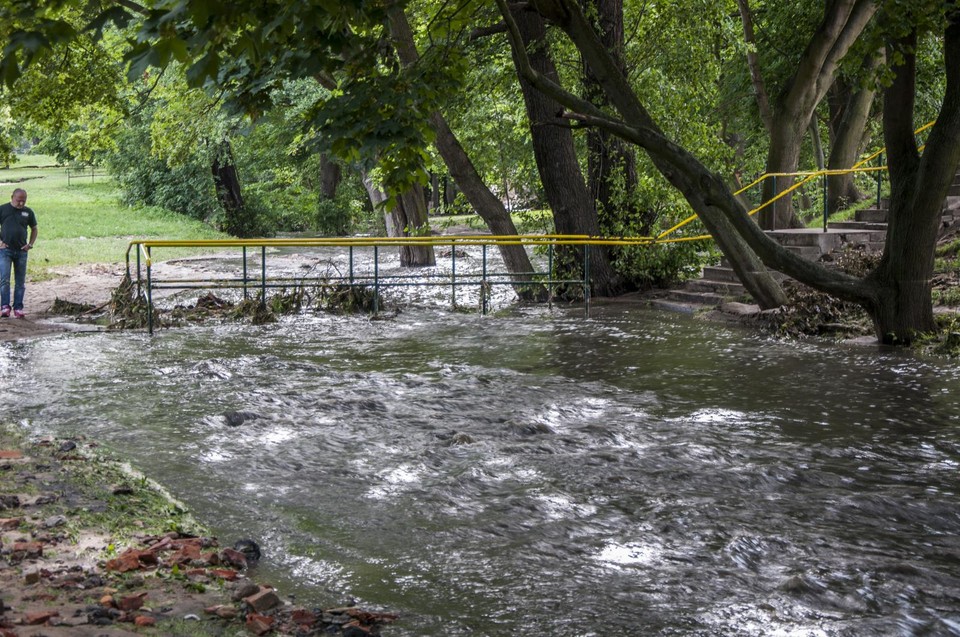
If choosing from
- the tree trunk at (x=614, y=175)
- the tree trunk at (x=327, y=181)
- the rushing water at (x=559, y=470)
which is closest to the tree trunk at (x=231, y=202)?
the tree trunk at (x=327, y=181)

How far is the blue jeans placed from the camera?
17438 mm

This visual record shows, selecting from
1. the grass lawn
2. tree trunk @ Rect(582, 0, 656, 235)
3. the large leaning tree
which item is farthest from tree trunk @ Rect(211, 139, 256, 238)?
the large leaning tree

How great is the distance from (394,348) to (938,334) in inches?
284

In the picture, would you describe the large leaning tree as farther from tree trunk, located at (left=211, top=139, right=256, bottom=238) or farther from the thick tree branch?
tree trunk, located at (left=211, top=139, right=256, bottom=238)

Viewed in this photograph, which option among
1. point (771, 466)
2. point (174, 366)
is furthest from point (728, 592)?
point (174, 366)

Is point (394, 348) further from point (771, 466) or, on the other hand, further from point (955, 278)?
point (955, 278)

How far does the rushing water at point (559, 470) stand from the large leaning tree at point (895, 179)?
823 millimetres

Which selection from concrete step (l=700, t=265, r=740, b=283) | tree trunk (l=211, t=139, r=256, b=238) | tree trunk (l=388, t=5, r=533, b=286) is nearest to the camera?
concrete step (l=700, t=265, r=740, b=283)

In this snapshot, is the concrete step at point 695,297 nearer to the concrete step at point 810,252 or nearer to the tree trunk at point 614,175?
the concrete step at point 810,252

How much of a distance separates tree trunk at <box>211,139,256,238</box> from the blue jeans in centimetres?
2798

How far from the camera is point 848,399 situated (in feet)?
36.7

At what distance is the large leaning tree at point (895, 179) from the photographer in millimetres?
13328

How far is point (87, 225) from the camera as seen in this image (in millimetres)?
42188

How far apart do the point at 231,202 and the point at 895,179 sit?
119 ft
